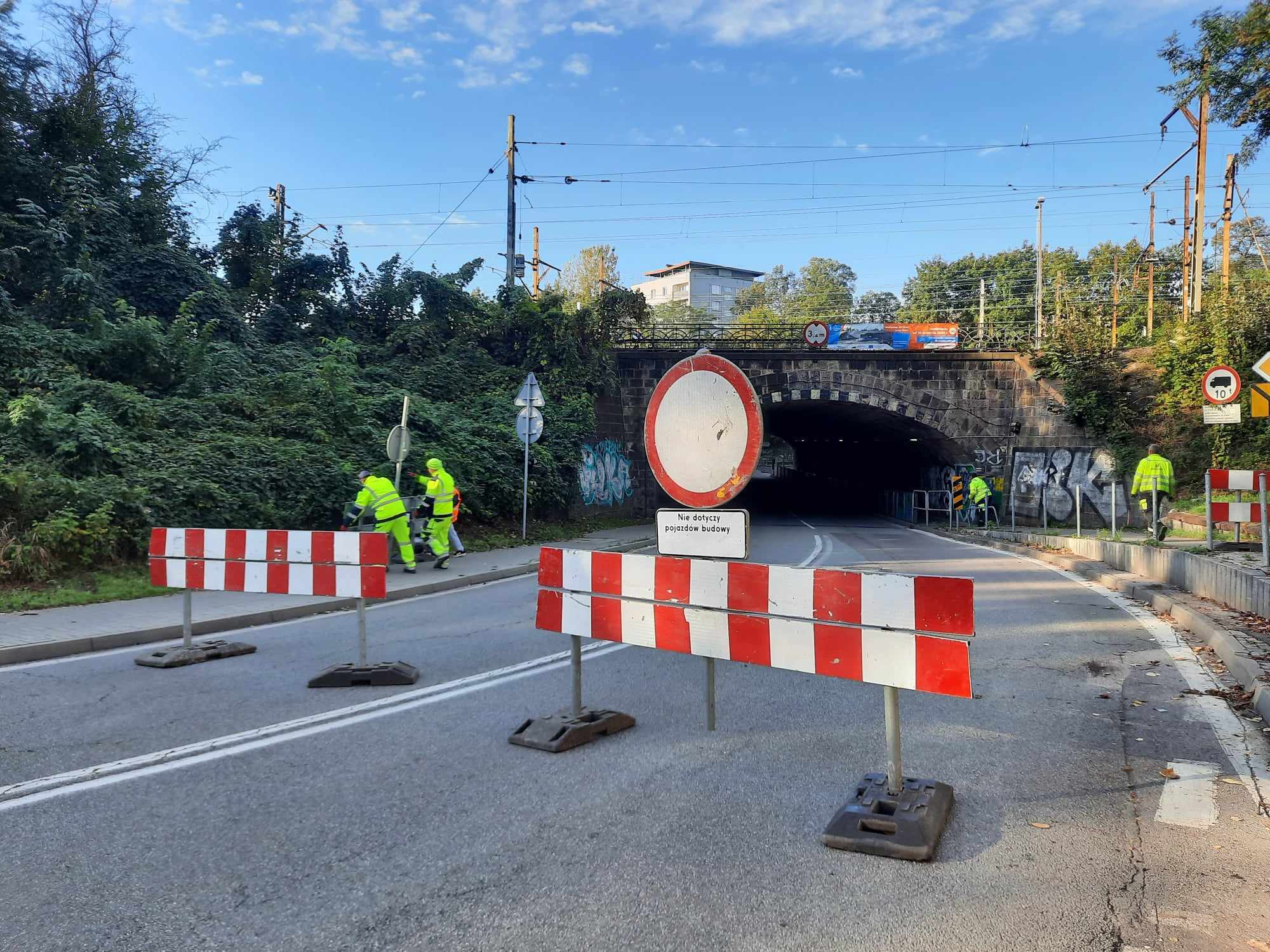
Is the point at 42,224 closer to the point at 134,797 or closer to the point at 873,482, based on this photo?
the point at 134,797

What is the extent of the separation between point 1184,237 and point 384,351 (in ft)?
110

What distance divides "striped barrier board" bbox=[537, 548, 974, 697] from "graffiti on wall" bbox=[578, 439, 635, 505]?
62.4 ft

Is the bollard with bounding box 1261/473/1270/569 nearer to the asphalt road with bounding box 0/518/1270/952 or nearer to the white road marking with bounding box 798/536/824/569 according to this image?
the asphalt road with bounding box 0/518/1270/952

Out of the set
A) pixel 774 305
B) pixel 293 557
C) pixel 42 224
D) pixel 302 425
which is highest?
pixel 774 305

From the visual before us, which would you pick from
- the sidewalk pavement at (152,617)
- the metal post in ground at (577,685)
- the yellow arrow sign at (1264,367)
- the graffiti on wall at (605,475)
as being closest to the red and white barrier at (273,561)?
the sidewalk pavement at (152,617)

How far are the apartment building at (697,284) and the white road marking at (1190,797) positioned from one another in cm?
10313

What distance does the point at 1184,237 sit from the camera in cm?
3794

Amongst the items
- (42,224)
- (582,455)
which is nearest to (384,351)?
(582,455)

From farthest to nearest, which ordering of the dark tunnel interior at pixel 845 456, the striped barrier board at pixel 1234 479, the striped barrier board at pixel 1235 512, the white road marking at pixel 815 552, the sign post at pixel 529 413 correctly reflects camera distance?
the dark tunnel interior at pixel 845 456 → the sign post at pixel 529 413 → the white road marking at pixel 815 552 → the striped barrier board at pixel 1235 512 → the striped barrier board at pixel 1234 479

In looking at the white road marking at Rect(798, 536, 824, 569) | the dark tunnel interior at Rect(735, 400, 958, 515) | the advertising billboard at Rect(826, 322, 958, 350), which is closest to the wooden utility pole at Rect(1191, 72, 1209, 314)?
the advertising billboard at Rect(826, 322, 958, 350)

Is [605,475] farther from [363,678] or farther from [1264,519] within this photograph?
[363,678]

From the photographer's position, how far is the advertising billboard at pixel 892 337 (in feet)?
101

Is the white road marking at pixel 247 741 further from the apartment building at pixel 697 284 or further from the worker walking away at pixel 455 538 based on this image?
the apartment building at pixel 697 284

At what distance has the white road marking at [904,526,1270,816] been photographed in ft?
14.7
